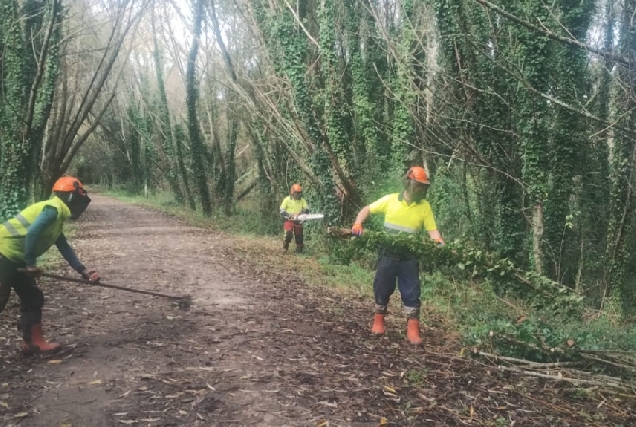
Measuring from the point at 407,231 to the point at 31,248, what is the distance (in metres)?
4.16

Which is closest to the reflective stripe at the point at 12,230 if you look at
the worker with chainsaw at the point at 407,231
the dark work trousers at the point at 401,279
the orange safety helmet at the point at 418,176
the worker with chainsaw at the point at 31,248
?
the worker with chainsaw at the point at 31,248

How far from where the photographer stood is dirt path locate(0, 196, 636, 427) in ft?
14.9

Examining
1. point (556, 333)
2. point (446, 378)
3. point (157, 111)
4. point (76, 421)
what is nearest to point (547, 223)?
point (556, 333)

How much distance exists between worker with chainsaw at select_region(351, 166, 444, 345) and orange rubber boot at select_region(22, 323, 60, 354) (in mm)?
3588

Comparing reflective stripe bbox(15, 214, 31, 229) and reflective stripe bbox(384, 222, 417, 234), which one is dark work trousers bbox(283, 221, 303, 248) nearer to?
reflective stripe bbox(384, 222, 417, 234)

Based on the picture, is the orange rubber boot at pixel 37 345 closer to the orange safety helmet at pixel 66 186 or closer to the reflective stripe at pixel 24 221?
the reflective stripe at pixel 24 221

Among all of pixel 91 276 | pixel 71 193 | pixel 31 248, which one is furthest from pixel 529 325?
pixel 31 248

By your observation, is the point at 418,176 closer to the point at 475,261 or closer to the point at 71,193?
the point at 475,261

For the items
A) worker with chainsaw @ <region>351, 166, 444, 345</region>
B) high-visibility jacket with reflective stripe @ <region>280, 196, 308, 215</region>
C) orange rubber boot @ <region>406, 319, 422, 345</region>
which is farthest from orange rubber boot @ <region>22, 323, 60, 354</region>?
high-visibility jacket with reflective stripe @ <region>280, 196, 308, 215</region>

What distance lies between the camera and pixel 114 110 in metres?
40.1

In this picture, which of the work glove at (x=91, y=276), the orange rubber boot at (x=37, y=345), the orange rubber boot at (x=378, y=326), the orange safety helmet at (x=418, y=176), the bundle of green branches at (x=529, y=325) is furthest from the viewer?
the orange rubber boot at (x=378, y=326)

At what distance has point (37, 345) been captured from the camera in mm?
5719

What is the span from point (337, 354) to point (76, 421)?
2.84 meters

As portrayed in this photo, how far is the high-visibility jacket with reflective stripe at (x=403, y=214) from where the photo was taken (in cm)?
677
